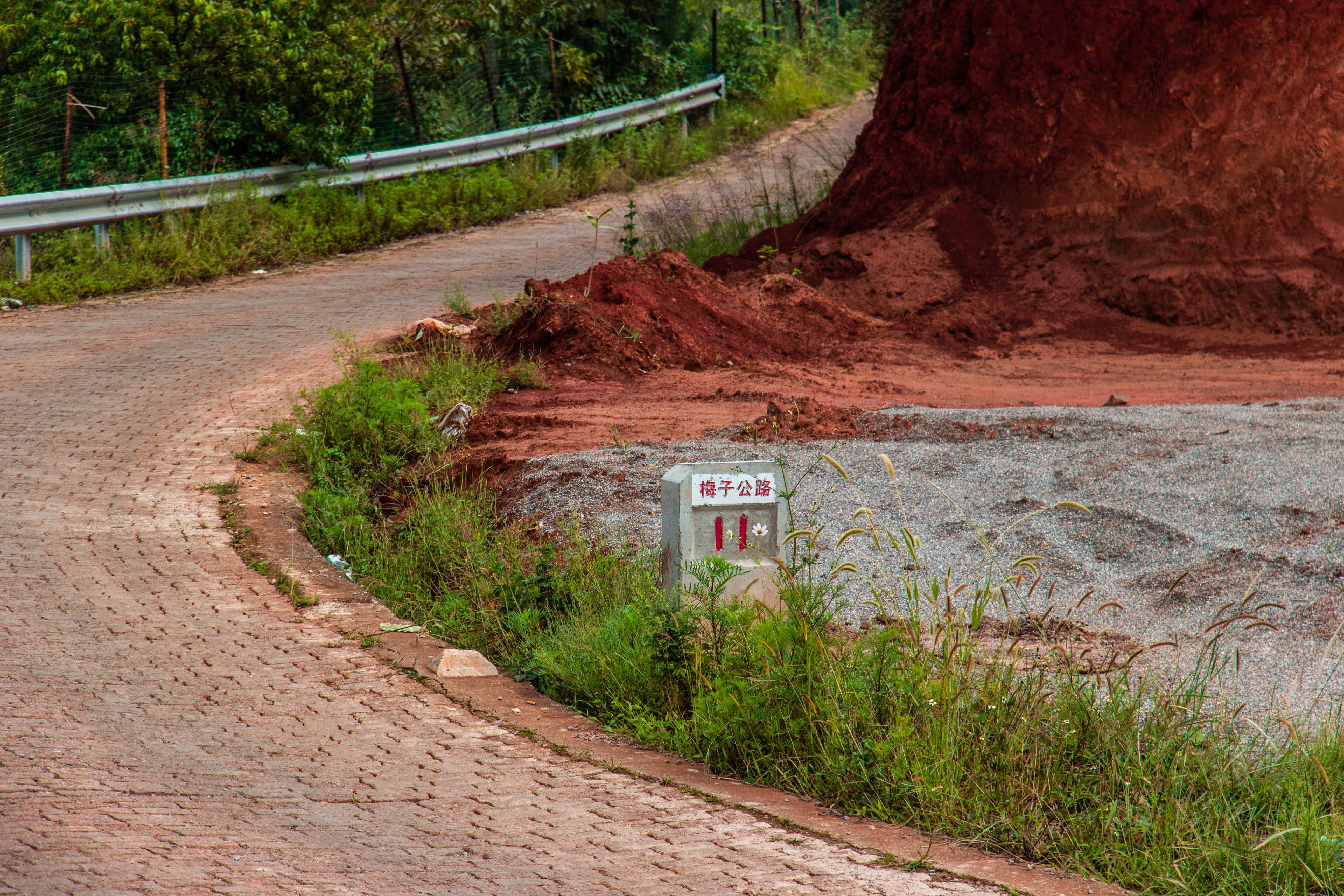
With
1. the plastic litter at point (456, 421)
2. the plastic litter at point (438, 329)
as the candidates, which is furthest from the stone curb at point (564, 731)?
the plastic litter at point (438, 329)

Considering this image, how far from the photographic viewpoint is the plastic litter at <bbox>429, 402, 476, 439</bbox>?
9.01 metres

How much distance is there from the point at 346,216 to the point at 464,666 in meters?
11.2

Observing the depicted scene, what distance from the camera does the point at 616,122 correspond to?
20797 millimetres

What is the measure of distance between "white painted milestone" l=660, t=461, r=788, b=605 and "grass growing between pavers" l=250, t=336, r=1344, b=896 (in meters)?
0.13

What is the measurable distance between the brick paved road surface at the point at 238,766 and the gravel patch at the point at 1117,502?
184cm

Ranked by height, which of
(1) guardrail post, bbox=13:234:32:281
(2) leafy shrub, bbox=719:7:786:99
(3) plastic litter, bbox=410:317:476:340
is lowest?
(3) plastic litter, bbox=410:317:476:340

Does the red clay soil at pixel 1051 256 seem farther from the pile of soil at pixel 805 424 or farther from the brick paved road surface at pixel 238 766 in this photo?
the brick paved road surface at pixel 238 766

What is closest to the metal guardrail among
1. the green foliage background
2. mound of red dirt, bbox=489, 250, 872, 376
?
the green foliage background

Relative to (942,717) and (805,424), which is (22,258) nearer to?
(805,424)

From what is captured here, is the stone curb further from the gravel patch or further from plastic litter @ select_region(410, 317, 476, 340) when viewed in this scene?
plastic litter @ select_region(410, 317, 476, 340)

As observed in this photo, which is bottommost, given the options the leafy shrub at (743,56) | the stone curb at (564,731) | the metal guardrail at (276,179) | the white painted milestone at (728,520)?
the stone curb at (564,731)

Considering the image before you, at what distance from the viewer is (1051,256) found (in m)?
12.2

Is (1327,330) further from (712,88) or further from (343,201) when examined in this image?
(712,88)

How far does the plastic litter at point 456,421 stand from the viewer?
9.01 metres
